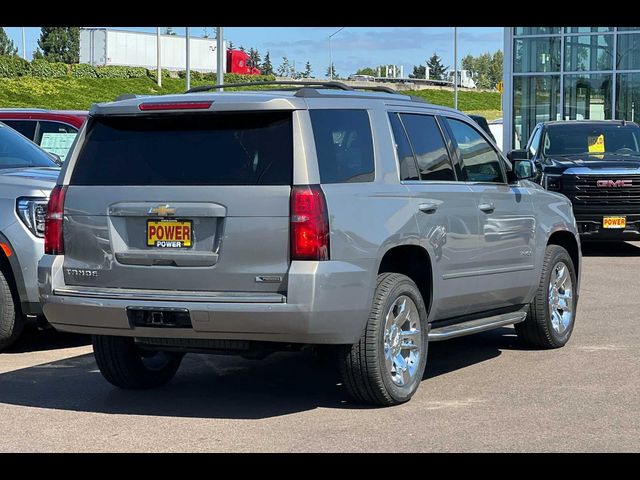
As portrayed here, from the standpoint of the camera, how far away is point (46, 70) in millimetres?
67750

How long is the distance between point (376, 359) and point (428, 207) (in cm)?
114

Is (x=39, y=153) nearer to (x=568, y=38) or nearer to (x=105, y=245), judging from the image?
(x=105, y=245)

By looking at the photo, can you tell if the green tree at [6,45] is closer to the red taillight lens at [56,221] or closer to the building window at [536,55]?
the building window at [536,55]

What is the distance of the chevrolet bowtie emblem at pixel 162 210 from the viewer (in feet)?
21.8

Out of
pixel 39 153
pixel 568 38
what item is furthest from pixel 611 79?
pixel 39 153

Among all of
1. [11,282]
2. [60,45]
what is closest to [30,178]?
[11,282]

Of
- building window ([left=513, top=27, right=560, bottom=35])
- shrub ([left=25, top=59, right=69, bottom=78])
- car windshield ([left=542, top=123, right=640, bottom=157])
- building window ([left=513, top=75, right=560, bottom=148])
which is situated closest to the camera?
car windshield ([left=542, top=123, right=640, bottom=157])

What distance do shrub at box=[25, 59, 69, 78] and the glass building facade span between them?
38223mm

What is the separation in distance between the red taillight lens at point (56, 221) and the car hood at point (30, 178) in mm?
2078

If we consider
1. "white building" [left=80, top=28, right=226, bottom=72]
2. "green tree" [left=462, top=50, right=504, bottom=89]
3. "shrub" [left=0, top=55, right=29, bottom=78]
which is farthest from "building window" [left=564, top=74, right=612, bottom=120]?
"green tree" [left=462, top=50, right=504, bottom=89]

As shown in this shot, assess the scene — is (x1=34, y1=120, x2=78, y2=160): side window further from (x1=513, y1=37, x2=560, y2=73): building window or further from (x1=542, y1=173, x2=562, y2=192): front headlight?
(x1=513, y1=37, x2=560, y2=73): building window

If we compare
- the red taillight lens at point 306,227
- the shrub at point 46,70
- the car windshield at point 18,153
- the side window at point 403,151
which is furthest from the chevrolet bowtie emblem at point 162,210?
the shrub at point 46,70

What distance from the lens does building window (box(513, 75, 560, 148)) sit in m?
33.7
